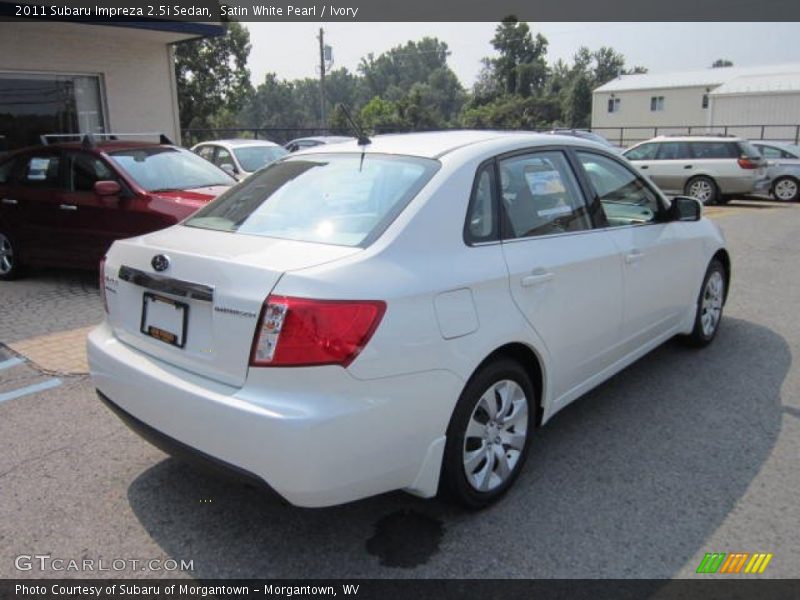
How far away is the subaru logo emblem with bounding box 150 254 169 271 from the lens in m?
2.84

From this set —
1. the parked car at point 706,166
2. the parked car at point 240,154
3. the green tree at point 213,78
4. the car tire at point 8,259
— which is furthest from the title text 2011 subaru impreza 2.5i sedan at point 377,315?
the green tree at point 213,78

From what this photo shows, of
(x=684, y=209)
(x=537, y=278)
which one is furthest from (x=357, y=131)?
(x=684, y=209)

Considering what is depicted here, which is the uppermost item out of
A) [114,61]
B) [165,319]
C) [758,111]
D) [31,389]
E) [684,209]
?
[114,61]

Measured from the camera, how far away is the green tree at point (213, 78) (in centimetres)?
3384

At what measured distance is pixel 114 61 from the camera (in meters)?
12.1

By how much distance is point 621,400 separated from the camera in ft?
14.5

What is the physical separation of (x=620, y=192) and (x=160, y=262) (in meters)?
2.96

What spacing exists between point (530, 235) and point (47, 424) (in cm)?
306

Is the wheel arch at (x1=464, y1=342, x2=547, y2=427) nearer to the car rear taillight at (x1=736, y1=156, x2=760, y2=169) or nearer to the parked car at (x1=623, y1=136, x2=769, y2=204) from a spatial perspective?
the parked car at (x1=623, y1=136, x2=769, y2=204)

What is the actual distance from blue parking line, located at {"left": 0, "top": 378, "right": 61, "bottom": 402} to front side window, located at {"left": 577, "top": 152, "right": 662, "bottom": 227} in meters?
3.82

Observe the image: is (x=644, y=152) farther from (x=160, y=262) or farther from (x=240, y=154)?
(x=160, y=262)

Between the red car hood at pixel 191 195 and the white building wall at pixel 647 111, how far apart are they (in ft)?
145

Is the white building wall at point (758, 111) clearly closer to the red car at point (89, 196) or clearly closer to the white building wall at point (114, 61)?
the white building wall at point (114, 61)

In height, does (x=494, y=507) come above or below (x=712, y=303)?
below
